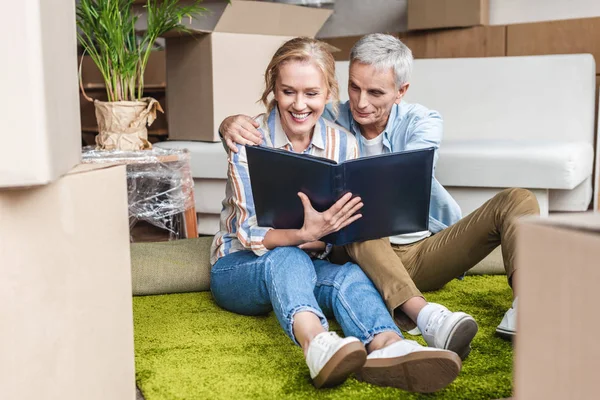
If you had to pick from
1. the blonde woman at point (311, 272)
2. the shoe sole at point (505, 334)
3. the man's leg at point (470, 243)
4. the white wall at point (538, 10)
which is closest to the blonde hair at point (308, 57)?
the blonde woman at point (311, 272)

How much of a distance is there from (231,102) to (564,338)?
7.09ft

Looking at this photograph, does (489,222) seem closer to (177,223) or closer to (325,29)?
(177,223)

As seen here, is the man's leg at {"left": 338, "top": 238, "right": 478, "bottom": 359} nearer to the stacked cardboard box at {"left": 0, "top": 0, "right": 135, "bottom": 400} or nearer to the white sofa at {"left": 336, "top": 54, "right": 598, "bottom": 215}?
the stacked cardboard box at {"left": 0, "top": 0, "right": 135, "bottom": 400}

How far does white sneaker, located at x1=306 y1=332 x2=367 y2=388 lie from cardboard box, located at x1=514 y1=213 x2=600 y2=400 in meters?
0.49

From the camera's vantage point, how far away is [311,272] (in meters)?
A: 1.41

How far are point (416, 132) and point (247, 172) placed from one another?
1.40ft

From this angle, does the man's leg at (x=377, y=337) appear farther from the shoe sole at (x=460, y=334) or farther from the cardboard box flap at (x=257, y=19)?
the cardboard box flap at (x=257, y=19)

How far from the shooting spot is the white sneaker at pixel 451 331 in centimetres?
128

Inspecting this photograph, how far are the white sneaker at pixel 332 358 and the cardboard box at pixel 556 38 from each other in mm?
2085

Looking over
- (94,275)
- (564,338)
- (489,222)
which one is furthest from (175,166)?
(564,338)

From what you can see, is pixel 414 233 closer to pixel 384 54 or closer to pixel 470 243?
pixel 470 243

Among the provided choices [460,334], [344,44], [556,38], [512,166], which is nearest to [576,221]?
[460,334]

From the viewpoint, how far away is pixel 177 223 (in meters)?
2.45

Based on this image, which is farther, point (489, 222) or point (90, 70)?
point (90, 70)
